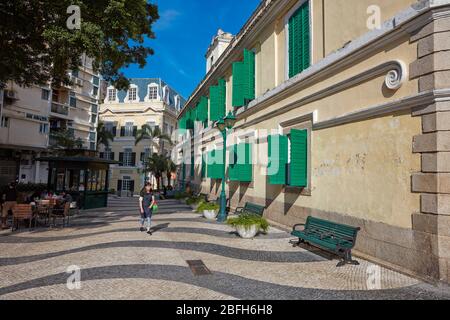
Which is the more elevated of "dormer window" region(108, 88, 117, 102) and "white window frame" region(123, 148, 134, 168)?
"dormer window" region(108, 88, 117, 102)

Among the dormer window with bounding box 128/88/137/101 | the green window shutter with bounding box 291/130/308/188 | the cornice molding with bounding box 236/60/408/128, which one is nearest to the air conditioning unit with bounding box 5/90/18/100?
the dormer window with bounding box 128/88/137/101

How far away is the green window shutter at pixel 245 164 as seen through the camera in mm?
13234

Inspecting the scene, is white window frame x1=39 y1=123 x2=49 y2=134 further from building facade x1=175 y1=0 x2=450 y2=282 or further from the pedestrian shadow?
building facade x1=175 y1=0 x2=450 y2=282

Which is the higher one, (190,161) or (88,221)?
(190,161)

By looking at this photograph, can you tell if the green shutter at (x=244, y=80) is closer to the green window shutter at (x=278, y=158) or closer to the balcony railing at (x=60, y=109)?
the green window shutter at (x=278, y=158)

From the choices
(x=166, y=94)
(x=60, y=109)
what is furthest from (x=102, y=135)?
(x=166, y=94)

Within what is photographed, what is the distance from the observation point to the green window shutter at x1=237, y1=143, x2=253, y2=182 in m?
13.2

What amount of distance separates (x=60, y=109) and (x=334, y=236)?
33155 millimetres

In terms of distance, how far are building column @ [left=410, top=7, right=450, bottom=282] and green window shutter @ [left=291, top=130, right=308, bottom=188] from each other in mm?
3937
